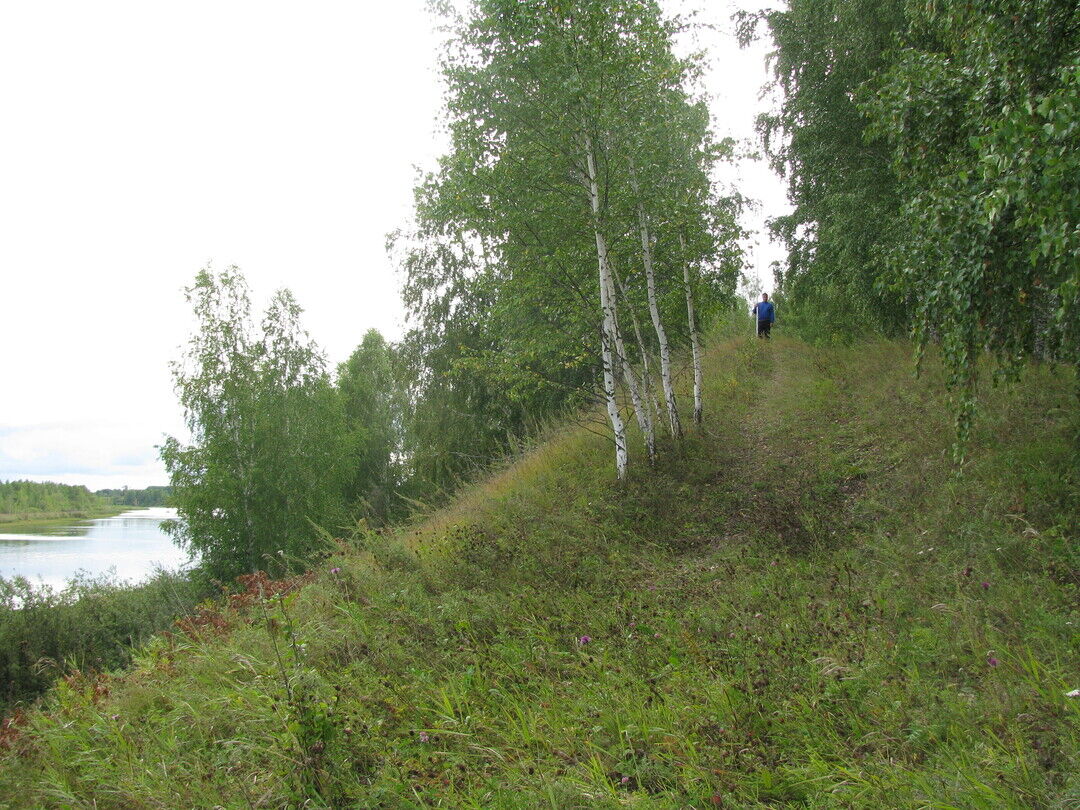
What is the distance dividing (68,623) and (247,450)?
7.17 metres

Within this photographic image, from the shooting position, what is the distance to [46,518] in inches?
2174

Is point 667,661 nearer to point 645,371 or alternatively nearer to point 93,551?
point 645,371

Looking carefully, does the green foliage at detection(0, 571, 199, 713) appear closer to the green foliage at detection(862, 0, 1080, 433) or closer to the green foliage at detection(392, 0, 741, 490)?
the green foliage at detection(392, 0, 741, 490)

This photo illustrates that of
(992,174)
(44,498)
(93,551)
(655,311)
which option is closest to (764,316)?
(655,311)

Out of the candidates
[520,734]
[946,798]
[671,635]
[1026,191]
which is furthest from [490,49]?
[946,798]

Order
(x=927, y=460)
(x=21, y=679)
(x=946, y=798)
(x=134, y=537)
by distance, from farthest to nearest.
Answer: (x=134, y=537) < (x=21, y=679) < (x=927, y=460) < (x=946, y=798)

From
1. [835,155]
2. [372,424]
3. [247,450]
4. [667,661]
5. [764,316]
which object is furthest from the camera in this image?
[372,424]

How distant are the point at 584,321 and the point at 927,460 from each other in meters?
5.10

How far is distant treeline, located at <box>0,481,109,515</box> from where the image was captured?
192 feet

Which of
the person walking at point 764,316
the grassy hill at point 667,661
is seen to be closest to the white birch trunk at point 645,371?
the grassy hill at point 667,661

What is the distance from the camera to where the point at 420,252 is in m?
20.4

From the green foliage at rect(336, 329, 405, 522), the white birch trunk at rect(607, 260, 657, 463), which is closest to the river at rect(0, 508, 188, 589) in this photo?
the green foliage at rect(336, 329, 405, 522)

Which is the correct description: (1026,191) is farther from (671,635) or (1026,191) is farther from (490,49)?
(490,49)

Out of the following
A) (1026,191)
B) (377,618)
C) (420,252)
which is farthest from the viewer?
(420,252)
